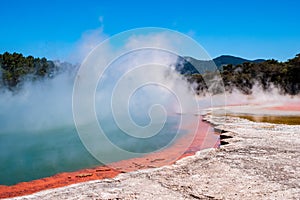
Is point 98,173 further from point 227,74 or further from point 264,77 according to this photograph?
point 227,74

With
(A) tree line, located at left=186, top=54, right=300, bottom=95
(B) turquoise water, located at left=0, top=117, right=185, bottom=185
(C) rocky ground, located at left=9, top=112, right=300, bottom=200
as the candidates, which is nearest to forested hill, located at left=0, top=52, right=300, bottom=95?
(A) tree line, located at left=186, top=54, right=300, bottom=95

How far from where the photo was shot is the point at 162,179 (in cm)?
780

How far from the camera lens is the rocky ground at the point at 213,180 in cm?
660

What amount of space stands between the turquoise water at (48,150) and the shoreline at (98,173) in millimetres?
774

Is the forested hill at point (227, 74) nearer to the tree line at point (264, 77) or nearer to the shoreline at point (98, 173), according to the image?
the tree line at point (264, 77)

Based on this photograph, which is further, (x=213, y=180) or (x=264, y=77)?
(x=264, y=77)

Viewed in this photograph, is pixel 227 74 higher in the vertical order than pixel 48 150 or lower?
higher

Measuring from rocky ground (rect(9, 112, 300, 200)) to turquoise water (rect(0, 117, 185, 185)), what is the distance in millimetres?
3928

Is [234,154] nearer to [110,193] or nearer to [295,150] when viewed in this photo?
[295,150]

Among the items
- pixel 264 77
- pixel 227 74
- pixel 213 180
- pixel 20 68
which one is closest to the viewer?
pixel 213 180

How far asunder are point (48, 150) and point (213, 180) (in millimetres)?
9797

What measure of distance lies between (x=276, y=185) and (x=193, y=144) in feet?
26.1

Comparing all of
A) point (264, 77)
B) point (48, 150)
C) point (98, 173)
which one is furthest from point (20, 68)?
point (98, 173)

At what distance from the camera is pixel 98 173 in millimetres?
10172
